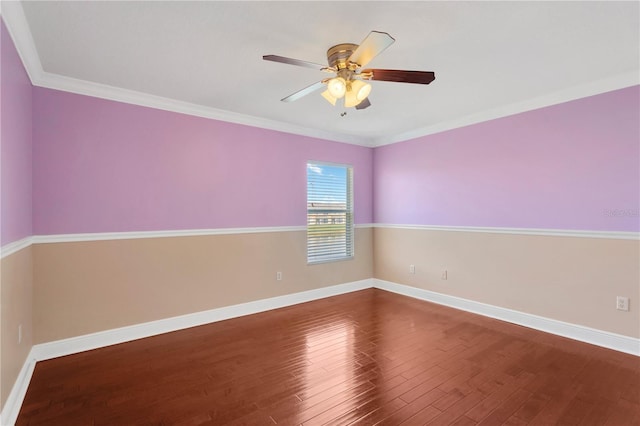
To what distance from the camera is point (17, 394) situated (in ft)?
6.70

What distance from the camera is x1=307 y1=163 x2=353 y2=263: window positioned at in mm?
4586

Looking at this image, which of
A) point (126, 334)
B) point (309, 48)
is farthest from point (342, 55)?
point (126, 334)

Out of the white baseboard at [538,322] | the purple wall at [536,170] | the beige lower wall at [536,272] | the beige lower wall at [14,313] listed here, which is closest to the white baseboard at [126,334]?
the beige lower wall at [14,313]

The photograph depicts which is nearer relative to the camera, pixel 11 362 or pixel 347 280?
pixel 11 362

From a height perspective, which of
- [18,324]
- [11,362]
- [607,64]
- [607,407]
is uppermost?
[607,64]

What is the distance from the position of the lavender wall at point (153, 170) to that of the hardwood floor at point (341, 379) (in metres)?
1.28

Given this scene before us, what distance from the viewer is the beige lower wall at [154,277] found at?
2.75m

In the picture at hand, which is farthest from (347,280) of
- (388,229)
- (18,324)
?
(18,324)

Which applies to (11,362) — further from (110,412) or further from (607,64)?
(607,64)

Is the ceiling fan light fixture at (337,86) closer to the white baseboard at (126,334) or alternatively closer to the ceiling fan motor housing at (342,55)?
the ceiling fan motor housing at (342,55)

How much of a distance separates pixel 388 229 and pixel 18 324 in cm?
440

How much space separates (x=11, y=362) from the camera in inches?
77.7

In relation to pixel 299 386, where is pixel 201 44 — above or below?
above

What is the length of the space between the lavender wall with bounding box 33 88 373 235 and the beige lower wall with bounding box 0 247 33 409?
510mm
